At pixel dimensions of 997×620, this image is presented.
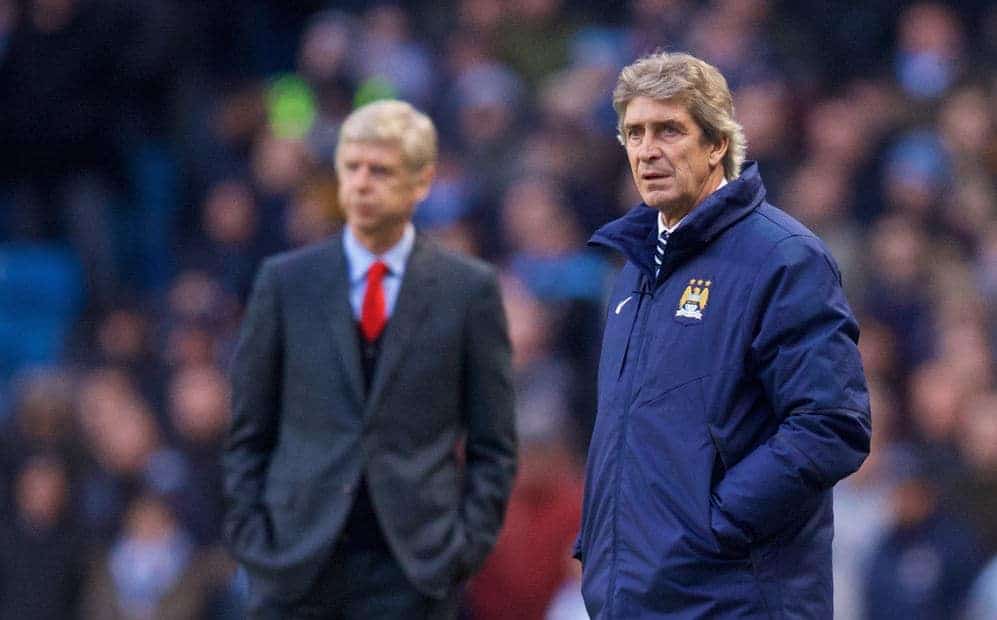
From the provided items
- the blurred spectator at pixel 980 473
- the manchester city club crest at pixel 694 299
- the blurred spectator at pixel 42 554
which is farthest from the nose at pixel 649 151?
the blurred spectator at pixel 42 554

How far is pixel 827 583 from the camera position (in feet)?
14.8

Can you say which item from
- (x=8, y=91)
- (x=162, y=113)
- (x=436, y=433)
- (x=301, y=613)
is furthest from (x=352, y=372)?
(x=162, y=113)

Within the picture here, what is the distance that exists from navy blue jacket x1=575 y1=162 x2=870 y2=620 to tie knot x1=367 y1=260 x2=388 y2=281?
4.34 feet

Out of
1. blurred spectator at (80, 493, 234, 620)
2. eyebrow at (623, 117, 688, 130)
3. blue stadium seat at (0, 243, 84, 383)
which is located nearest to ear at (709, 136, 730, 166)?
eyebrow at (623, 117, 688, 130)

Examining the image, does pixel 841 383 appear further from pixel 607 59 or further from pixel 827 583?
pixel 607 59

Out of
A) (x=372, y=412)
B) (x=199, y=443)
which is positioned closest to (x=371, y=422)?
(x=372, y=412)

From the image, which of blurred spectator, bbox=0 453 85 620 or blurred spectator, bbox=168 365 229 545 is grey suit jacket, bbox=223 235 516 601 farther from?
blurred spectator, bbox=0 453 85 620

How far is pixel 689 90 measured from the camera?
4586 millimetres

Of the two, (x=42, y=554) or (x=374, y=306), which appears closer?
(x=374, y=306)

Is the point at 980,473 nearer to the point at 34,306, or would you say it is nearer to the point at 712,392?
the point at 712,392

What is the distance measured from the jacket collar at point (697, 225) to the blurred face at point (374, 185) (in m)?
1.16

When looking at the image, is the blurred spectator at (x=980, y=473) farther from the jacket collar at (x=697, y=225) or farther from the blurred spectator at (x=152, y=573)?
the jacket collar at (x=697, y=225)

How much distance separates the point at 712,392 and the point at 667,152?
0.60 metres

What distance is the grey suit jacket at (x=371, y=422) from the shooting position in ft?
18.4
